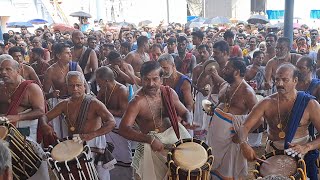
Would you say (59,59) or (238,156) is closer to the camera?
(238,156)

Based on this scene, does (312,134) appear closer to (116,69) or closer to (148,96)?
(148,96)

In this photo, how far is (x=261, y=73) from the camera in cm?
Answer: 759

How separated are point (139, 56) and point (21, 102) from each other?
4.02 meters

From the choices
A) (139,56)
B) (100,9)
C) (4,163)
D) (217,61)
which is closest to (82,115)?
(4,163)

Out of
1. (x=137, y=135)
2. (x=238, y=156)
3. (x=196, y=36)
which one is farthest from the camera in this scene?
(x=196, y=36)

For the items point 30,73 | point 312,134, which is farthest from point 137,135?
point 30,73

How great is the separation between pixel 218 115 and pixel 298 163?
165 cm

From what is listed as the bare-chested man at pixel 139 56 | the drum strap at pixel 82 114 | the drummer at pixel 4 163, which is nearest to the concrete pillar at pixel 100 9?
the bare-chested man at pixel 139 56

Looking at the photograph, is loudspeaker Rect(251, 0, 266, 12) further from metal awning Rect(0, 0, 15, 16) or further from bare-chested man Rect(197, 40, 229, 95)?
bare-chested man Rect(197, 40, 229, 95)

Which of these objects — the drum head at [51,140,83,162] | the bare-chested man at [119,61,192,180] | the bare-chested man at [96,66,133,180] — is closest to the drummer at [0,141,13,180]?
the drum head at [51,140,83,162]

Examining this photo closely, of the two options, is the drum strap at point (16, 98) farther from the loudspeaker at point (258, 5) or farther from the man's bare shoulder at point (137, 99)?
the loudspeaker at point (258, 5)

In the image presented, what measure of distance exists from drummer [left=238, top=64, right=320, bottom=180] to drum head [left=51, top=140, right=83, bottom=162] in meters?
1.61

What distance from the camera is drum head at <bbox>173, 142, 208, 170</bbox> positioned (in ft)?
12.0

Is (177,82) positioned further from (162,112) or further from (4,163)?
(4,163)
